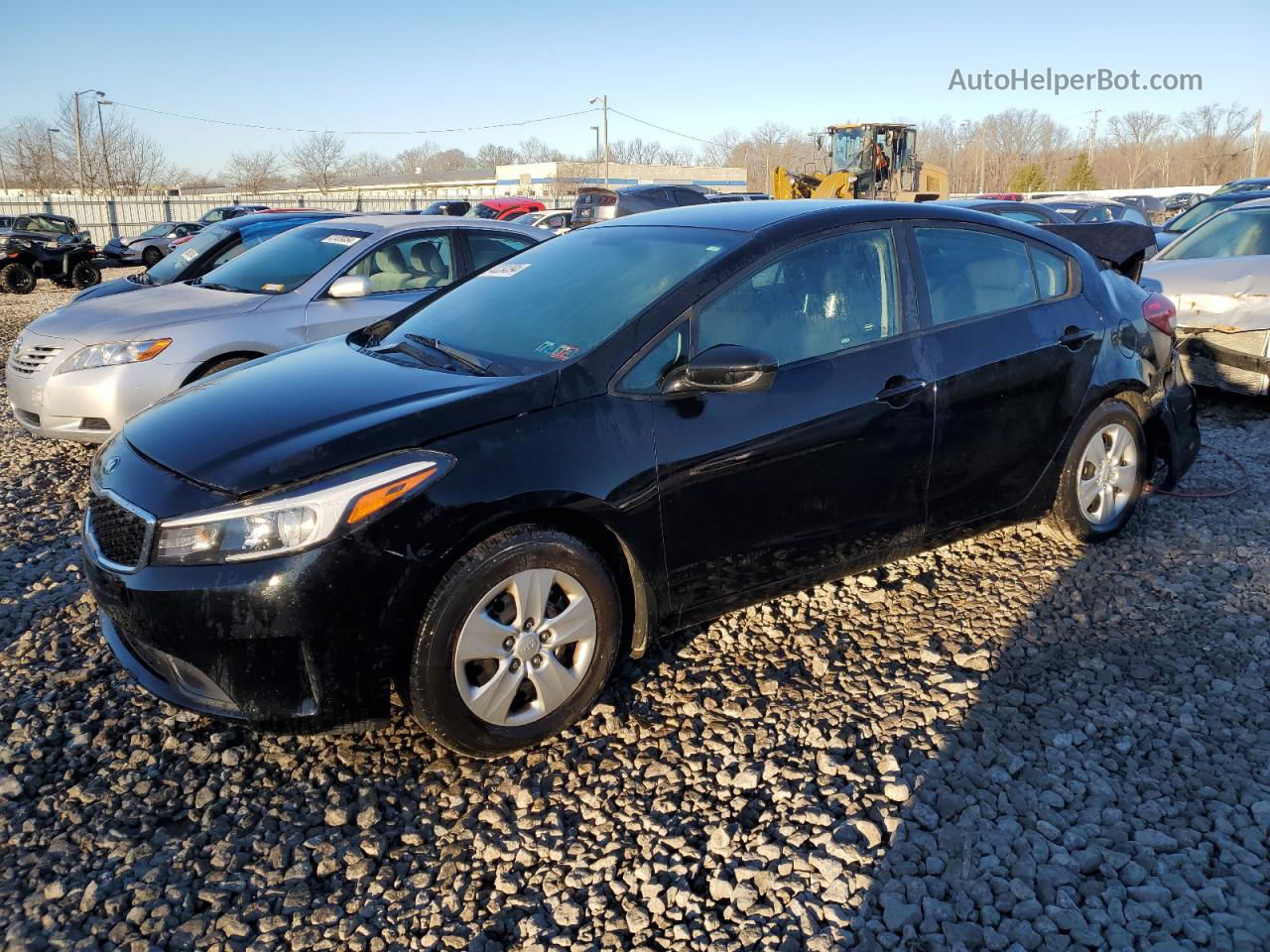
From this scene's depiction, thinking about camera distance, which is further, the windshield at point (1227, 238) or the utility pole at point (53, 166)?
the utility pole at point (53, 166)

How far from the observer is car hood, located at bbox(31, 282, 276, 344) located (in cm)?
577

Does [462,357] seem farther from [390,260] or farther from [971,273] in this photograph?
[390,260]

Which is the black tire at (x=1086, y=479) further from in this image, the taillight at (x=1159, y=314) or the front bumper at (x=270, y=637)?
the front bumper at (x=270, y=637)

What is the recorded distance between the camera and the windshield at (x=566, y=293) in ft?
10.7

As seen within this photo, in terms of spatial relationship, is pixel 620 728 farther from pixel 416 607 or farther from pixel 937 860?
pixel 937 860

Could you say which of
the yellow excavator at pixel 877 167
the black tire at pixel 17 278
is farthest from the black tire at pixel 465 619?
the yellow excavator at pixel 877 167

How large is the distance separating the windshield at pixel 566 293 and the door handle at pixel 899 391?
30.3 inches

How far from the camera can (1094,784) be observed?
277cm

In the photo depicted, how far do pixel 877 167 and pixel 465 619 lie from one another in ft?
79.2

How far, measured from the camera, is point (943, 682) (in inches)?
131

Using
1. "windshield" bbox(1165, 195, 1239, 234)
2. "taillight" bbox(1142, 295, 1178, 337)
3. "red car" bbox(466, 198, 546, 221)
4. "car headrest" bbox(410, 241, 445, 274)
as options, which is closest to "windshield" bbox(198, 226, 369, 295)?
"car headrest" bbox(410, 241, 445, 274)

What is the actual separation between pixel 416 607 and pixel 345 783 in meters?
0.64

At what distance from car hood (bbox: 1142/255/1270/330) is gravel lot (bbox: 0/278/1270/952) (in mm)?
3591

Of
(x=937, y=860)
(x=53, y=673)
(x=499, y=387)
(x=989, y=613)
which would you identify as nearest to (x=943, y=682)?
(x=989, y=613)
